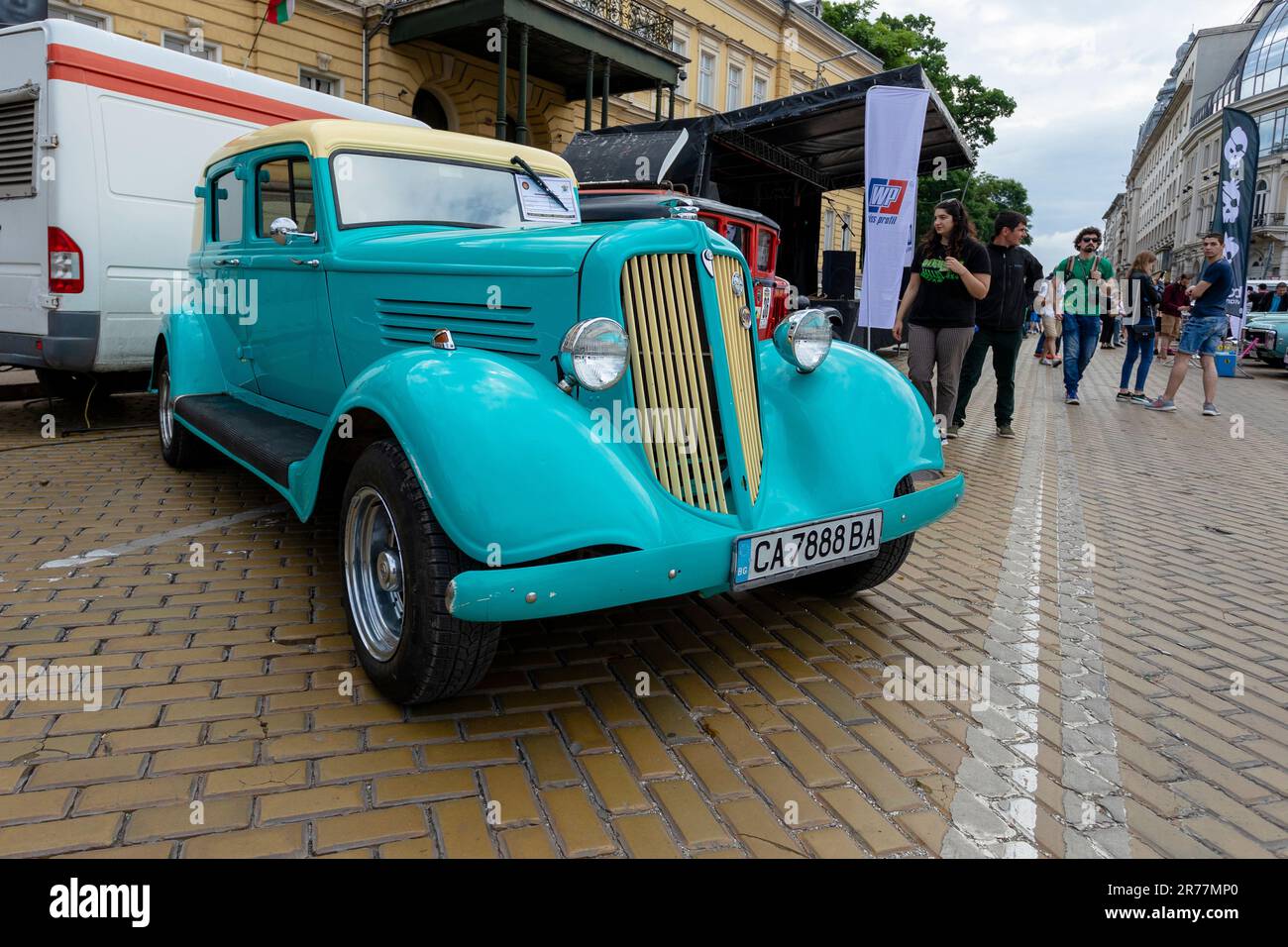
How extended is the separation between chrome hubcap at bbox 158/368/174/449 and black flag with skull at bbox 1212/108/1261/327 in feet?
51.2

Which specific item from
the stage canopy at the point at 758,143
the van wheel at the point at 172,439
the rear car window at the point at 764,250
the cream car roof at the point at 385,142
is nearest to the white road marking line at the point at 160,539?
the van wheel at the point at 172,439

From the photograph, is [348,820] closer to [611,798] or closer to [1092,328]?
[611,798]

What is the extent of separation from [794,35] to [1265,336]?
19.6m

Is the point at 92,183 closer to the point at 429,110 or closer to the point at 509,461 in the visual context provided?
the point at 509,461

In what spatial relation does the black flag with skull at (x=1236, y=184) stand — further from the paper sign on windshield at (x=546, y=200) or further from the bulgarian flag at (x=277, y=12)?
the bulgarian flag at (x=277, y=12)

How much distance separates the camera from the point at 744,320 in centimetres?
313

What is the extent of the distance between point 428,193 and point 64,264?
12.0 ft

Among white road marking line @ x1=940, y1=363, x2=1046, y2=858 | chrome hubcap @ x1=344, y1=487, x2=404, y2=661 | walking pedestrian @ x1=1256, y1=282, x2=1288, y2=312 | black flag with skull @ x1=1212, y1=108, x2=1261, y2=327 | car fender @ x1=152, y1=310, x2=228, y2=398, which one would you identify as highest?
black flag with skull @ x1=1212, y1=108, x2=1261, y2=327

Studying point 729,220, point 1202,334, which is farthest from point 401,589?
point 1202,334

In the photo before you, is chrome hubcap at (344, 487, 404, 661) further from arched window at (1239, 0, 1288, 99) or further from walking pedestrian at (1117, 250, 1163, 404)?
arched window at (1239, 0, 1288, 99)

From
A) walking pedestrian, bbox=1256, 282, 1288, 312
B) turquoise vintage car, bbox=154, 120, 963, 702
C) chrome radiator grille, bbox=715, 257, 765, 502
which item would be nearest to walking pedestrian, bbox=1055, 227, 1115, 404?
turquoise vintage car, bbox=154, 120, 963, 702

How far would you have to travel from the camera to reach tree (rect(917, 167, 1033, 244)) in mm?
40438

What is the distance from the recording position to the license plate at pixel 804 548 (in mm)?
2660

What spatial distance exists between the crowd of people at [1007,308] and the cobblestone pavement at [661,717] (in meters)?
2.47
